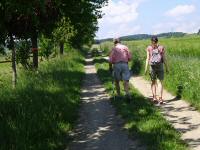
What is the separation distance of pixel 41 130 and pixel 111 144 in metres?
1.53

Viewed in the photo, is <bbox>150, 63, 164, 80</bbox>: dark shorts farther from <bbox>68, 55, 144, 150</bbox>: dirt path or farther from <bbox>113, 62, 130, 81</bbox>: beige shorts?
<bbox>68, 55, 144, 150</bbox>: dirt path

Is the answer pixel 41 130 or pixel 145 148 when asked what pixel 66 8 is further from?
pixel 145 148

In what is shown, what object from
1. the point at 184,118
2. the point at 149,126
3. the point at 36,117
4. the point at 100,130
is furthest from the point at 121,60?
the point at 36,117

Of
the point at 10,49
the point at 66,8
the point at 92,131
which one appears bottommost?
the point at 92,131

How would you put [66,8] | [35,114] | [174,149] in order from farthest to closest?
1. [66,8]
2. [35,114]
3. [174,149]

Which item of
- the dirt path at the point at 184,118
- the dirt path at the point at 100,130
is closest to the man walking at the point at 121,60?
the dirt path at the point at 100,130

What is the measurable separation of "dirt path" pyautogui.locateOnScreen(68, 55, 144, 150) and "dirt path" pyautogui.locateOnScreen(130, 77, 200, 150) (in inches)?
44.6

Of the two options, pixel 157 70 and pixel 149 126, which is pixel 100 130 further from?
pixel 157 70

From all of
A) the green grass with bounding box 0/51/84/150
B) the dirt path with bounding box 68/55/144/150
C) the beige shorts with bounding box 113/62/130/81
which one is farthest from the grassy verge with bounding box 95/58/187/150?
the green grass with bounding box 0/51/84/150

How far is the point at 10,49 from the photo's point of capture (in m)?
15.9

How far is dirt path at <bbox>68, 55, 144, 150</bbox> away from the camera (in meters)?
9.27

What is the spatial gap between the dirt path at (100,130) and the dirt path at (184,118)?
1132 mm

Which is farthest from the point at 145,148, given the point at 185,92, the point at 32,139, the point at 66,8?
the point at 66,8

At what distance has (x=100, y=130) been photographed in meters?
10.7
